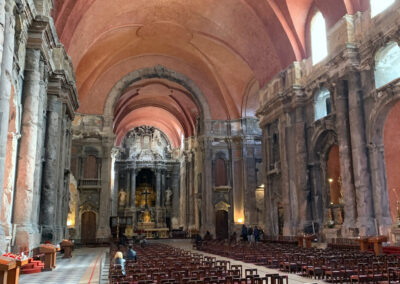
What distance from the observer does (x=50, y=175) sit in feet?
55.0

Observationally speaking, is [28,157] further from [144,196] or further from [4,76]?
[144,196]

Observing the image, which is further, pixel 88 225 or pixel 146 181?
pixel 146 181

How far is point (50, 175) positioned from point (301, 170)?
1199 centimetres

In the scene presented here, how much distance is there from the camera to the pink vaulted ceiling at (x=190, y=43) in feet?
69.8

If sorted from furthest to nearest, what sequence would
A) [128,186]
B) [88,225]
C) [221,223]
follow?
1. [128,186]
2. [221,223]
3. [88,225]

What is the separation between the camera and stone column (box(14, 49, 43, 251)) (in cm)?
1260

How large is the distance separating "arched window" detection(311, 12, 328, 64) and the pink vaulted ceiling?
609mm

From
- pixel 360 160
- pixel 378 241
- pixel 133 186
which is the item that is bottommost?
pixel 378 241

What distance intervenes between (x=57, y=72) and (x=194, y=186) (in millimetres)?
20596

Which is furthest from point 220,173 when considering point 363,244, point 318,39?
point 363,244

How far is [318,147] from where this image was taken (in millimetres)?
20312

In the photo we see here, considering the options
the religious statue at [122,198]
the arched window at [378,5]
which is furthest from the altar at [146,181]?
the arched window at [378,5]

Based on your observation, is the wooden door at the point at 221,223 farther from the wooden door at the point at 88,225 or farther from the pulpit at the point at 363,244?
the pulpit at the point at 363,244

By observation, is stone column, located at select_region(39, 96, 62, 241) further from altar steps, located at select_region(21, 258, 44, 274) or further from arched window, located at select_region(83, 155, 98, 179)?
arched window, located at select_region(83, 155, 98, 179)
